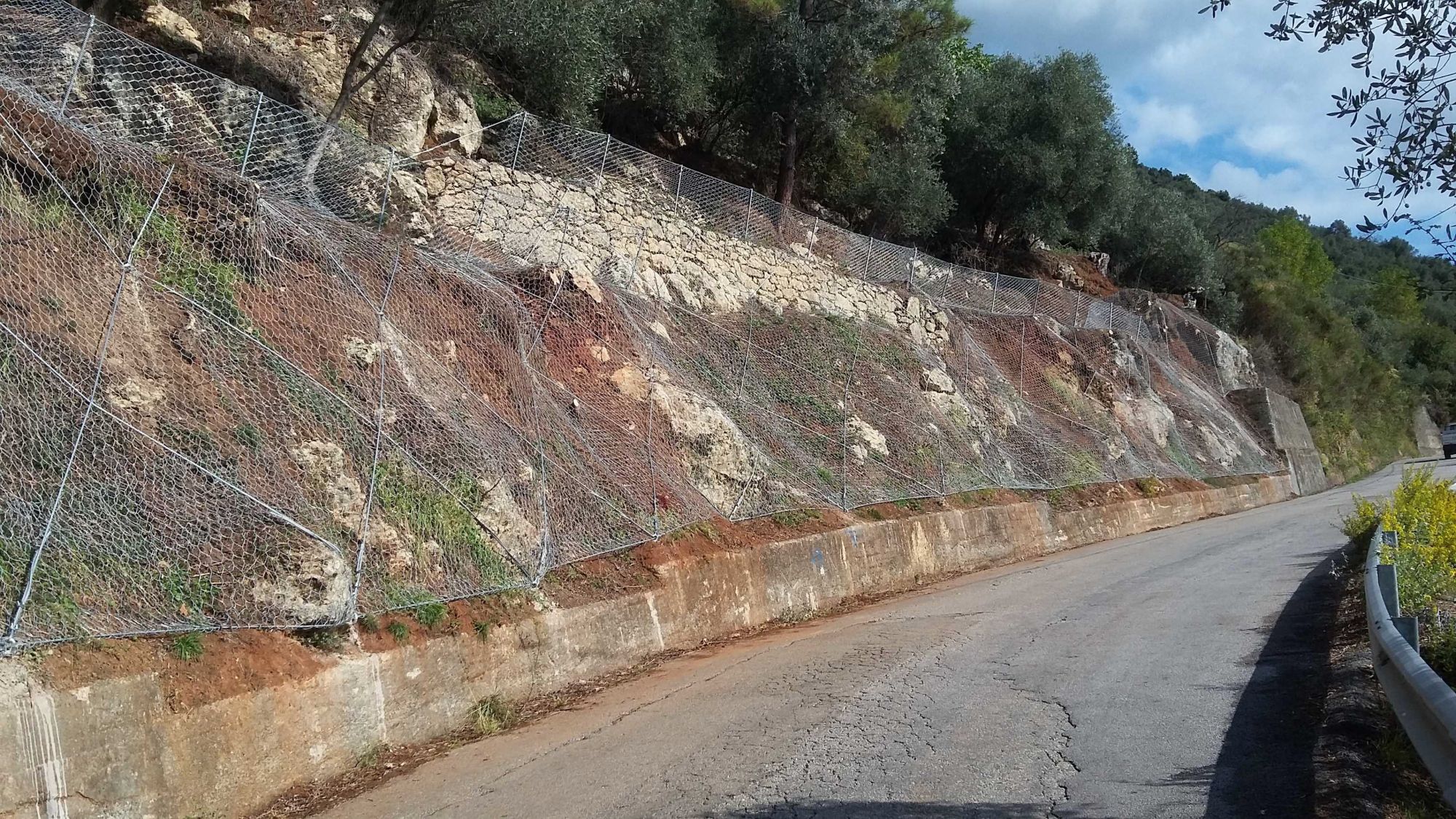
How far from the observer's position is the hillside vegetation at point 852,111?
1596cm

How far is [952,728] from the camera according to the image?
6.72 m

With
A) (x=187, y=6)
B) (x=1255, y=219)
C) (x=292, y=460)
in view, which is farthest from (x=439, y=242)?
(x=1255, y=219)

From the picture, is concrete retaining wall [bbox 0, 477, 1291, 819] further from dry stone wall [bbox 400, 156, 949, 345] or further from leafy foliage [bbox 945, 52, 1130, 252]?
leafy foliage [bbox 945, 52, 1130, 252]

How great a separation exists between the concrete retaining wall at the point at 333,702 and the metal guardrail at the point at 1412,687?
18.8 ft

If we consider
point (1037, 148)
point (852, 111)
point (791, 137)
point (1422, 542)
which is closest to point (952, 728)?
point (1422, 542)

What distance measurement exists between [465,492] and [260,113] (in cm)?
521

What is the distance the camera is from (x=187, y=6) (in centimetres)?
1434

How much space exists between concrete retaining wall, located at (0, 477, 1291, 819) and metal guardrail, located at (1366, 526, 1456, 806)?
5.72m

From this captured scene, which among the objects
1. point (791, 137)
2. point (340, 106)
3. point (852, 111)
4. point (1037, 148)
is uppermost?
point (1037, 148)

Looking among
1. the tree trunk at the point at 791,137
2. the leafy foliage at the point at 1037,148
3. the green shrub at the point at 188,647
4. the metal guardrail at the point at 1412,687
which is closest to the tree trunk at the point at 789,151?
the tree trunk at the point at 791,137

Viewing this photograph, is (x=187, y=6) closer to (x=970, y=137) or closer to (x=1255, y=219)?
(x=970, y=137)

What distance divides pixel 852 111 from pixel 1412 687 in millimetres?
21778

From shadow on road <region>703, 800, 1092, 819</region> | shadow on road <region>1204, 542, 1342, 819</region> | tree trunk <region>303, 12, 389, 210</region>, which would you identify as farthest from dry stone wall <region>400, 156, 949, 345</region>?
shadow on road <region>703, 800, 1092, 819</region>

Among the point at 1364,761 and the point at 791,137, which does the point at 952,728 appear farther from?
the point at 791,137
